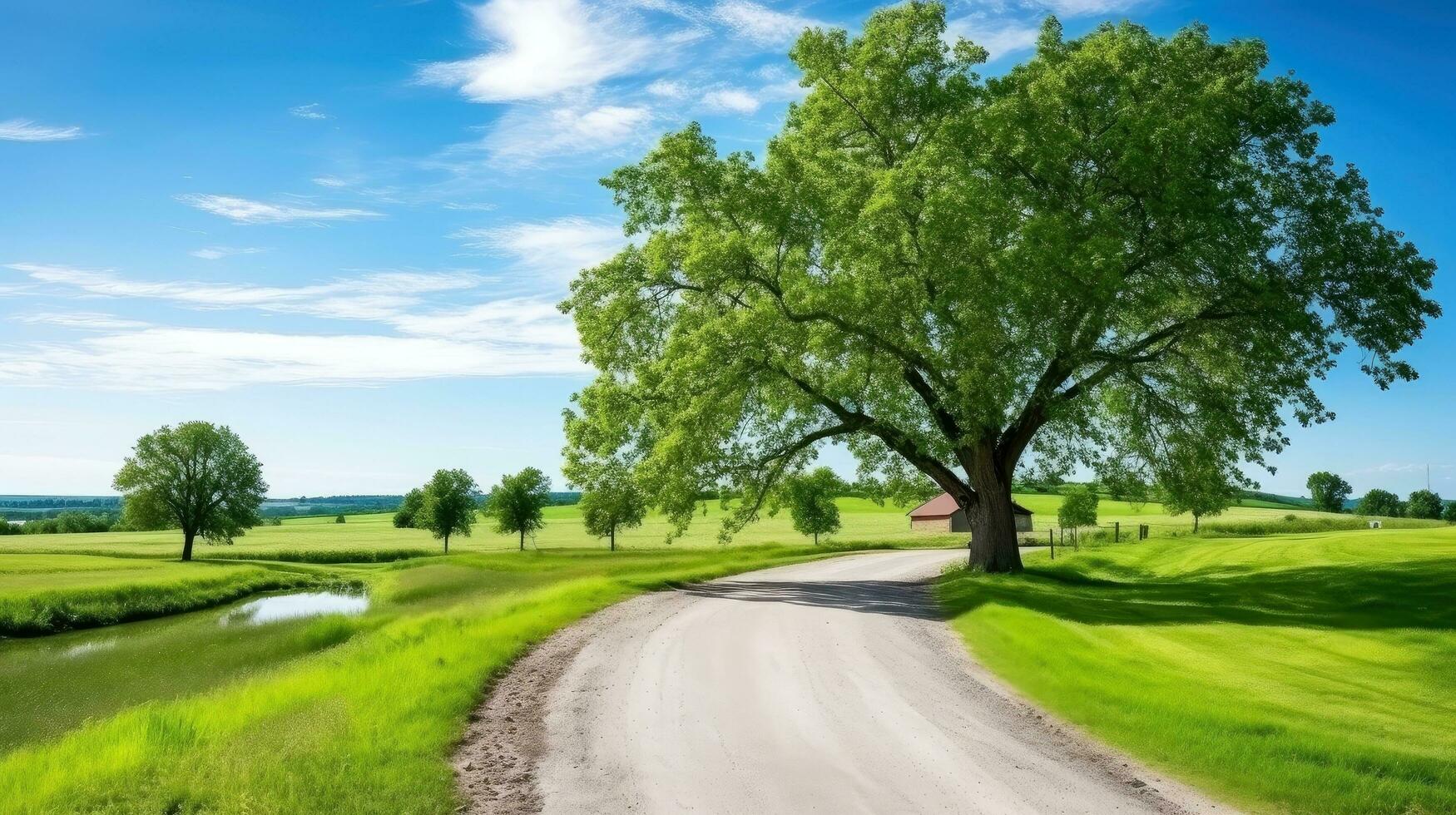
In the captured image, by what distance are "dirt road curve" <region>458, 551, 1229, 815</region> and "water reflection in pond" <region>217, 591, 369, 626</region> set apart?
19853 mm

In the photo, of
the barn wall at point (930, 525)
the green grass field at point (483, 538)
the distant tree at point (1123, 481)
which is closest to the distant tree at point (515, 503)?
the green grass field at point (483, 538)

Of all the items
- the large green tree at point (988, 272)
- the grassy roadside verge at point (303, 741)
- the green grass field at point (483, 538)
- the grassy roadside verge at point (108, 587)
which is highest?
the large green tree at point (988, 272)

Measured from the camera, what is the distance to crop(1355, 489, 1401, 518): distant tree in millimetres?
139000

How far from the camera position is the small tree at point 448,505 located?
76.2m

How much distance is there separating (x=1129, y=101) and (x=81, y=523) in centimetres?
12238

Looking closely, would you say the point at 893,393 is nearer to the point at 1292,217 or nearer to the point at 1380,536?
the point at 1292,217

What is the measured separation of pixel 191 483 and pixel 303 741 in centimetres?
7196

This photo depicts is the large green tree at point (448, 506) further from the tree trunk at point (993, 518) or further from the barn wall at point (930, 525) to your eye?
the tree trunk at point (993, 518)

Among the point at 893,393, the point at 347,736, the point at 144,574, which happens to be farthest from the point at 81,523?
the point at 347,736

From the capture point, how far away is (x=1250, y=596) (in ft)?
82.6

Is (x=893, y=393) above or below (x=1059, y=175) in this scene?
below

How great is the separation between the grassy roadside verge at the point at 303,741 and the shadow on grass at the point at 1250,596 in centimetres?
1277

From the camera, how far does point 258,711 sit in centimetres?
1195

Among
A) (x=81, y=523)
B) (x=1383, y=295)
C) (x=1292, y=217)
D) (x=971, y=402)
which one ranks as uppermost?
(x=1292, y=217)
